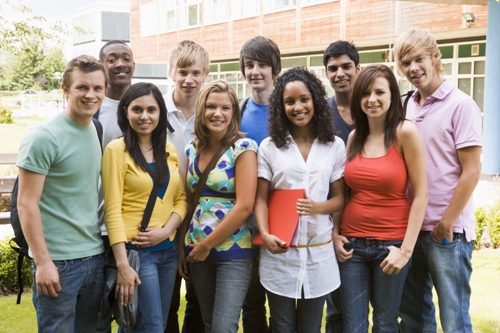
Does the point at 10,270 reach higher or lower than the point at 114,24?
lower

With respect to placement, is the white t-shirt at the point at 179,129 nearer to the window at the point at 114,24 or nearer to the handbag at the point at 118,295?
the handbag at the point at 118,295

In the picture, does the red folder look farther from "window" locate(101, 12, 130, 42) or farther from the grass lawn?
"window" locate(101, 12, 130, 42)

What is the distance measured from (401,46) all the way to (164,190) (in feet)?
6.27

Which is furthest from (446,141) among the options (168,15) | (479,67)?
(168,15)

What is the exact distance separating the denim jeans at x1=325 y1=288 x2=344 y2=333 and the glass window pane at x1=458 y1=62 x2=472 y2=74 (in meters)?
15.5

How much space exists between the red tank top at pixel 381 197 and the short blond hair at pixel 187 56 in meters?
1.51

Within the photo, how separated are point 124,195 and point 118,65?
137cm

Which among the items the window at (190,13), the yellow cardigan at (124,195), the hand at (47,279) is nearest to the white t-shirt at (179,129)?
the yellow cardigan at (124,195)

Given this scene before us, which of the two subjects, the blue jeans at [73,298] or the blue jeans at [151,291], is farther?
the blue jeans at [151,291]

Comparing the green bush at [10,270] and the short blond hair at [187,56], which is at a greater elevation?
the short blond hair at [187,56]

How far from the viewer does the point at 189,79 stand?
423 centimetres

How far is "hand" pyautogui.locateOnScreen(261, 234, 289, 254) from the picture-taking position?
137 inches

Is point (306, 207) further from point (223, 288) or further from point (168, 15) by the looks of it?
point (168, 15)

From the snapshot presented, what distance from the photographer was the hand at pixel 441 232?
3.60m
